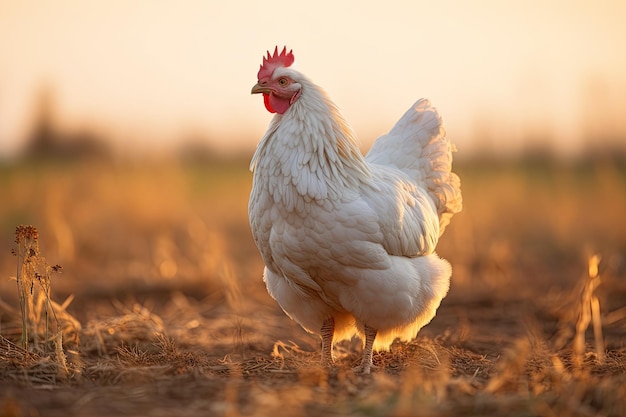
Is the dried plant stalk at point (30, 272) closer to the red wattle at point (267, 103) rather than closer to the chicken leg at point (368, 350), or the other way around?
the red wattle at point (267, 103)

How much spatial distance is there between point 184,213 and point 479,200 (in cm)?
608

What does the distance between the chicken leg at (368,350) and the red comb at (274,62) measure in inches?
74.9

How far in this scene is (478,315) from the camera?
25.4 feet

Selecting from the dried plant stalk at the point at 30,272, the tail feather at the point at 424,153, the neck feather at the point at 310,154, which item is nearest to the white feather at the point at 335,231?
the neck feather at the point at 310,154

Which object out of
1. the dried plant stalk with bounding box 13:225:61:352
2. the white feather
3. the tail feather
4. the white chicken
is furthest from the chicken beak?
the dried plant stalk with bounding box 13:225:61:352

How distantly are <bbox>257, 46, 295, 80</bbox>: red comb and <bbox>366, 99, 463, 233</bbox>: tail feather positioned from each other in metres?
1.37

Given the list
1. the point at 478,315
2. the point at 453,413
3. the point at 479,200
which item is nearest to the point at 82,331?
Answer: the point at 453,413

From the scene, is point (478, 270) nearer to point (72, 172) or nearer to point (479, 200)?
point (479, 200)

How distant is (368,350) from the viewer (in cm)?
495

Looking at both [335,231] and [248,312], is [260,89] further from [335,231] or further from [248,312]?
[248,312]

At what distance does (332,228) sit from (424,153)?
1930 millimetres

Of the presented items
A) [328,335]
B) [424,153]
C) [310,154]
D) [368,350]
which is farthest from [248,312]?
[310,154]

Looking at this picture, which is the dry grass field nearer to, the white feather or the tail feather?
the white feather

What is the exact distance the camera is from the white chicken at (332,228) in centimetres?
446
